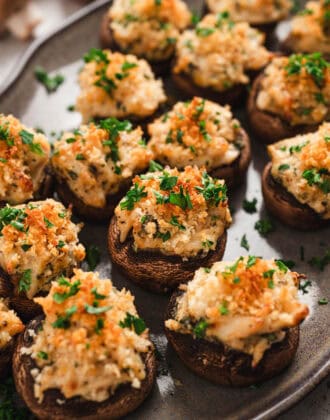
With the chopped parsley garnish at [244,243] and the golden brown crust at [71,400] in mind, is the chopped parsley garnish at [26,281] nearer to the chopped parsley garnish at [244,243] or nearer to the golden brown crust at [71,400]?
the golden brown crust at [71,400]

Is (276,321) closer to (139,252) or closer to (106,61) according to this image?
(139,252)

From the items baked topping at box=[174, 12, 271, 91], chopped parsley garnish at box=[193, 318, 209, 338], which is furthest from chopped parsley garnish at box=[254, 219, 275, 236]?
baked topping at box=[174, 12, 271, 91]

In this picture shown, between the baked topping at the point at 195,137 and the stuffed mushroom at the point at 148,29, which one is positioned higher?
the stuffed mushroom at the point at 148,29

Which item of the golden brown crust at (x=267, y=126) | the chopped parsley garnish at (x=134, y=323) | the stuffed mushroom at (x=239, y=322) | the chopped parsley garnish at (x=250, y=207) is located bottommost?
the chopped parsley garnish at (x=250, y=207)

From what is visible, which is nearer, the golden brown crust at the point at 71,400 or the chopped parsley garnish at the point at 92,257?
the golden brown crust at the point at 71,400

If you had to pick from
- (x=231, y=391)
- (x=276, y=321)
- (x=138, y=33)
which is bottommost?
(x=231, y=391)

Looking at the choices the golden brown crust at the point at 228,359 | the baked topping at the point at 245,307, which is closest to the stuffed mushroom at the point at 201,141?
the baked topping at the point at 245,307

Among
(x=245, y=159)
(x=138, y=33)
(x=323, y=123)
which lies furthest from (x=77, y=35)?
(x=323, y=123)
